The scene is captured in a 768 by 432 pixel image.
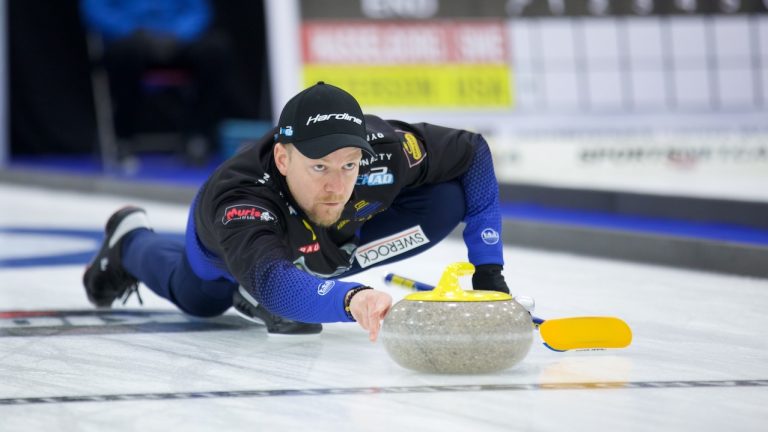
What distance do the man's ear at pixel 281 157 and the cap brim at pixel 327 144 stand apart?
0.10m

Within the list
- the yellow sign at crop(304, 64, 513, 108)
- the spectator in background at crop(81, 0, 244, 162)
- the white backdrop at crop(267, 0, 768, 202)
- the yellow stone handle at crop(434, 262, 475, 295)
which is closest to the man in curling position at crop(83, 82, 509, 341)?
the yellow stone handle at crop(434, 262, 475, 295)

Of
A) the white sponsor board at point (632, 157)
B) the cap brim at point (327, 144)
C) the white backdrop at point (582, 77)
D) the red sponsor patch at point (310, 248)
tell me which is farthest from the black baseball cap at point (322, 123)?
the white backdrop at point (582, 77)

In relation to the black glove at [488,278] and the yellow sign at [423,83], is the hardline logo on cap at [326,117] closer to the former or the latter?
the black glove at [488,278]

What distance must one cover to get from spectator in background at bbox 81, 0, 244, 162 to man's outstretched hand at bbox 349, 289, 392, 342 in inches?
269

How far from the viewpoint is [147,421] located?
2018mm

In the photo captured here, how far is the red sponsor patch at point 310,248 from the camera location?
9.06 feet

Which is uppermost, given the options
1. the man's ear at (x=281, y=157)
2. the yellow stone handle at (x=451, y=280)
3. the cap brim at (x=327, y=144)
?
the cap brim at (x=327, y=144)

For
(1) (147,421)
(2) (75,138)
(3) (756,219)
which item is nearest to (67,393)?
(1) (147,421)

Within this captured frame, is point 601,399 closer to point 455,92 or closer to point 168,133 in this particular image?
point 455,92

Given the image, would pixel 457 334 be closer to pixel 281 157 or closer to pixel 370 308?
pixel 370 308

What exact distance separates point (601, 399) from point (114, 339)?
132cm

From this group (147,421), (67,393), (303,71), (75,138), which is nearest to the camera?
(147,421)

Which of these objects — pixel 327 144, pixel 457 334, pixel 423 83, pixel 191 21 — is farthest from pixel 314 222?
pixel 191 21

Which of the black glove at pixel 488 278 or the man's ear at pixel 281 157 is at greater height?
the man's ear at pixel 281 157
